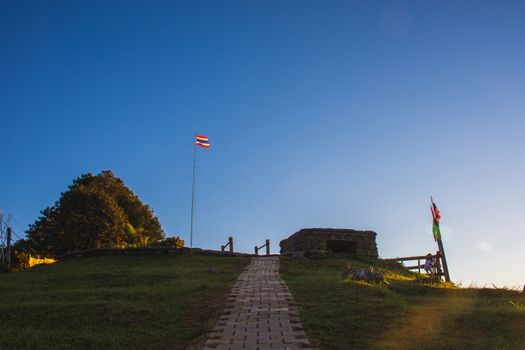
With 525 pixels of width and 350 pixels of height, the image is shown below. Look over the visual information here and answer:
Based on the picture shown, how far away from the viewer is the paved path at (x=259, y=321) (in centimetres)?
679

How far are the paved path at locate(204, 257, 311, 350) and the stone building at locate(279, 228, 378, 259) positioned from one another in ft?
33.2

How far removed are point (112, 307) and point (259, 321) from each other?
11.7ft

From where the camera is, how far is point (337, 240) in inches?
933

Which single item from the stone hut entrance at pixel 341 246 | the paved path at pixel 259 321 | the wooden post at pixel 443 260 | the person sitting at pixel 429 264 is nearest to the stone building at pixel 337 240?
the stone hut entrance at pixel 341 246

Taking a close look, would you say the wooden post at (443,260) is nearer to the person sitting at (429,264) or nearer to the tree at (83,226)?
the person sitting at (429,264)

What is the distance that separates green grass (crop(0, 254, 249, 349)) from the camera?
765 cm

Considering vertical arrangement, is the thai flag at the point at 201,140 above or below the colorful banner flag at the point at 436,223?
above

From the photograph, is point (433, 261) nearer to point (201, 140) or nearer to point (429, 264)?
point (429, 264)

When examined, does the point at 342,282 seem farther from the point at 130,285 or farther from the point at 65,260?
the point at 65,260

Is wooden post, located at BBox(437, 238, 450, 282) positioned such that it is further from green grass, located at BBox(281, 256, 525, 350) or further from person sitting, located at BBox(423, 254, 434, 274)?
green grass, located at BBox(281, 256, 525, 350)

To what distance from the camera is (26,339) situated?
7629 millimetres

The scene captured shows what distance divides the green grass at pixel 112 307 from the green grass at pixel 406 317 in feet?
7.14

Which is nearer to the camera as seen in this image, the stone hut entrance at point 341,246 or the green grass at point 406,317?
the green grass at point 406,317

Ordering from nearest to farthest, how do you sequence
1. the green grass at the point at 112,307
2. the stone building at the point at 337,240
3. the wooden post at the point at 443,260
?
the green grass at the point at 112,307, the wooden post at the point at 443,260, the stone building at the point at 337,240
